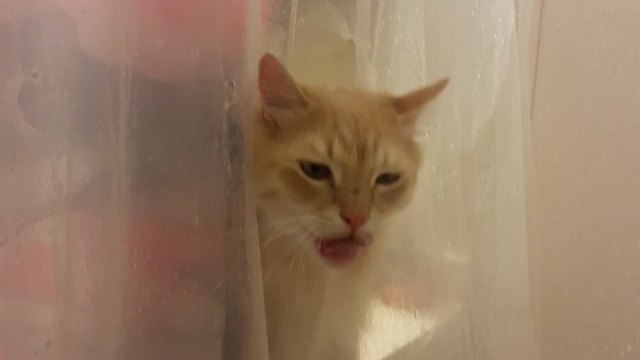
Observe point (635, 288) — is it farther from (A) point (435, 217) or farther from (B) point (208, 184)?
(B) point (208, 184)

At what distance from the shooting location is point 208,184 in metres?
0.71

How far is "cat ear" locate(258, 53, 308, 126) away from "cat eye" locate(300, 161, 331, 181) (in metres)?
0.05

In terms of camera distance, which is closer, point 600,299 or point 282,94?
point 282,94

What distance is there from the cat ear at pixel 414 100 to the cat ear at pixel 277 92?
9 centimetres

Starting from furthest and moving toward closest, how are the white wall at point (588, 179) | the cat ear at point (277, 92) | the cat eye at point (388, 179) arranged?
1. the white wall at point (588, 179)
2. the cat eye at point (388, 179)
3. the cat ear at point (277, 92)

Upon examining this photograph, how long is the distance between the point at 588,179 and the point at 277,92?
0.46 m

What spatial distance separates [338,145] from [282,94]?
0.24 feet

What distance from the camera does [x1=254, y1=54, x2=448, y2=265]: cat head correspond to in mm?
812

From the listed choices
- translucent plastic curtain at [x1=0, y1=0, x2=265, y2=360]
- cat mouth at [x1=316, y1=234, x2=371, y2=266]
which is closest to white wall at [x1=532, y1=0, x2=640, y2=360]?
cat mouth at [x1=316, y1=234, x2=371, y2=266]

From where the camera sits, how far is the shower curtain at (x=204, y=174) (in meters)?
0.63

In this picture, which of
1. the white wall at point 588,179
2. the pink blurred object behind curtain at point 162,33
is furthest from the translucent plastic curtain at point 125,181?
the white wall at point 588,179

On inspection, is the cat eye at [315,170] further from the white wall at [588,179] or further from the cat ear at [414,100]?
the white wall at [588,179]

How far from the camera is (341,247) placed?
0.82 meters

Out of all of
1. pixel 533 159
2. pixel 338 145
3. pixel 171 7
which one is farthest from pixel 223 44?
pixel 533 159
